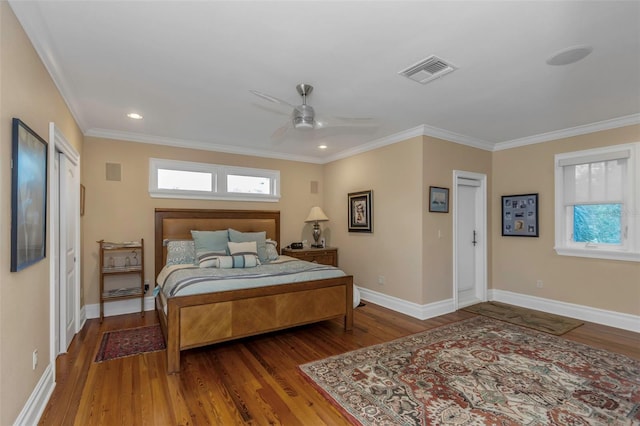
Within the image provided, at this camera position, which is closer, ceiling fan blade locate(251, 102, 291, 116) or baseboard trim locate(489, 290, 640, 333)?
ceiling fan blade locate(251, 102, 291, 116)

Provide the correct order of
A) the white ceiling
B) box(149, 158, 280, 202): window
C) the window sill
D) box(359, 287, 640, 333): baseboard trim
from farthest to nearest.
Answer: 1. box(149, 158, 280, 202): window
2. box(359, 287, 640, 333): baseboard trim
3. the window sill
4. the white ceiling

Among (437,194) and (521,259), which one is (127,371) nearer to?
(437,194)

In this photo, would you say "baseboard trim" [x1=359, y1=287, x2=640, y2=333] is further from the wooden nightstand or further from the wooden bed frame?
the wooden bed frame

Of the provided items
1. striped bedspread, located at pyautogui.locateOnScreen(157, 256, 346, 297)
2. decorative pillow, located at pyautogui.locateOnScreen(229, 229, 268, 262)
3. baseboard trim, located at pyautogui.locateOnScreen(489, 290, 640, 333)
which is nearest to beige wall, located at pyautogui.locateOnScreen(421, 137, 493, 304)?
baseboard trim, located at pyautogui.locateOnScreen(489, 290, 640, 333)

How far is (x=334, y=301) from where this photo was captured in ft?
12.2

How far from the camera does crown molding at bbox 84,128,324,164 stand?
171 inches

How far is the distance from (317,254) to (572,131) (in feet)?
13.8

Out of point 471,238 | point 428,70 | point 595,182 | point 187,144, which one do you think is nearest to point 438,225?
point 471,238

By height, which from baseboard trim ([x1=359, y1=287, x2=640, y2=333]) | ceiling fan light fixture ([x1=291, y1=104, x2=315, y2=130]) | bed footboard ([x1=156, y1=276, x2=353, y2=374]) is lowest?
baseboard trim ([x1=359, y1=287, x2=640, y2=333])

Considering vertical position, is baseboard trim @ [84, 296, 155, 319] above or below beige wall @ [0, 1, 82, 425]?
below

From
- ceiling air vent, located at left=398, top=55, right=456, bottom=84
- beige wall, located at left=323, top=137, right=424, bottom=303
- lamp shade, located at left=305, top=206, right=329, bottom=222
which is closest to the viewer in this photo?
ceiling air vent, located at left=398, top=55, right=456, bottom=84

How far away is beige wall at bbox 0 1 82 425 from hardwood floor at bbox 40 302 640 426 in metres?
0.41

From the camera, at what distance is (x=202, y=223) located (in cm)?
495

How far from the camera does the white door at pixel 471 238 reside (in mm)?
4898
